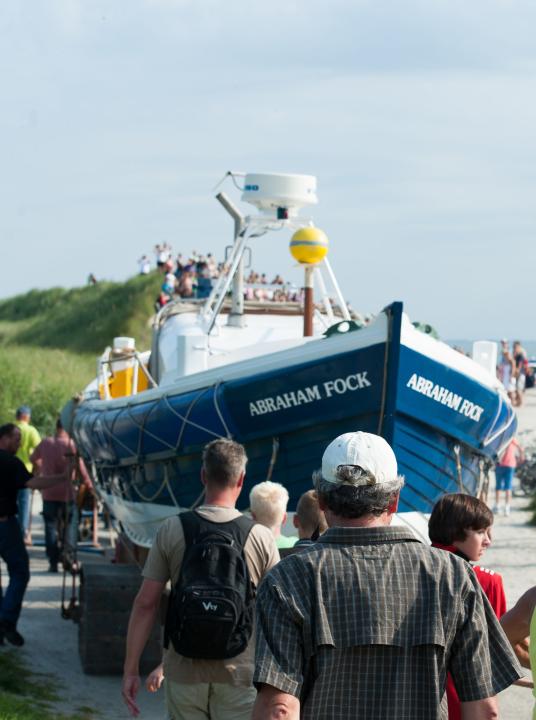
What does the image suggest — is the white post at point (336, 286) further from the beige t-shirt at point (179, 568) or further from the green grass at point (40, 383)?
the green grass at point (40, 383)

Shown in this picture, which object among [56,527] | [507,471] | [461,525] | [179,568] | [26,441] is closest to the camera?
[461,525]

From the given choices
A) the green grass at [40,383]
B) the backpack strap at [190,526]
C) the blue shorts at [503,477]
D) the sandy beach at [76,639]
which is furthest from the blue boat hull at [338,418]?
the green grass at [40,383]

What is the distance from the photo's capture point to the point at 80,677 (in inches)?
324

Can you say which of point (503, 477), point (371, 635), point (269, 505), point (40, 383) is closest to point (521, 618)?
point (371, 635)

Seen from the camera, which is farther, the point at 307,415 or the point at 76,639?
the point at 76,639

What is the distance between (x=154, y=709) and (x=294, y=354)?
8.37 feet

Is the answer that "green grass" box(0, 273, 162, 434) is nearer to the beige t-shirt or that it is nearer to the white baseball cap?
the beige t-shirt

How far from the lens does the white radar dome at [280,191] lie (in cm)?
1144

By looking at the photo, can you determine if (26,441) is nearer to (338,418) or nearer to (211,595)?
(338,418)

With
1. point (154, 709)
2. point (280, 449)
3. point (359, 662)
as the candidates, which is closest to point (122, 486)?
point (280, 449)

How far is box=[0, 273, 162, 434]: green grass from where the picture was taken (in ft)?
91.0

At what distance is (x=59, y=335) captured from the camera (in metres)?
46.7

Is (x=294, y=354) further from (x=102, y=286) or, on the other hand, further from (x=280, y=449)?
(x=102, y=286)

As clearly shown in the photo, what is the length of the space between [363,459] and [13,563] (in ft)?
20.3
